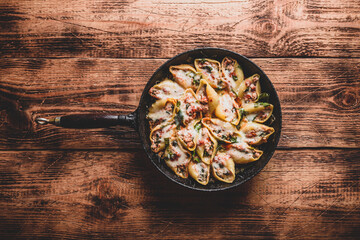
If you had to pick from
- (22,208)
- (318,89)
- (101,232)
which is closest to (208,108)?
(318,89)

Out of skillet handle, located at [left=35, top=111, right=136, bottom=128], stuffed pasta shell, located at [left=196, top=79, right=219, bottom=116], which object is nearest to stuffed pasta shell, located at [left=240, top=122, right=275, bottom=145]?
stuffed pasta shell, located at [left=196, top=79, right=219, bottom=116]

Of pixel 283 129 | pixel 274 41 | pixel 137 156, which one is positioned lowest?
pixel 137 156

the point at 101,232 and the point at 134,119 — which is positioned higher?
the point at 134,119

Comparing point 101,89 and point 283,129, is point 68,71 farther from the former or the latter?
point 283,129

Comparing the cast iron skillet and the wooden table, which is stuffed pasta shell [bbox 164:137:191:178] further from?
the wooden table

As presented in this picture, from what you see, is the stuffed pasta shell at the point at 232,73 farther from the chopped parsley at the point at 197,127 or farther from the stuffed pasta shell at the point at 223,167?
the stuffed pasta shell at the point at 223,167

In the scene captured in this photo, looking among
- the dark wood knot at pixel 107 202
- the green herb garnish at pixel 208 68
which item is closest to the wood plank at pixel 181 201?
the dark wood knot at pixel 107 202

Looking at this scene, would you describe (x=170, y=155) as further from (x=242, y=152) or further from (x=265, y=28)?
(x=265, y=28)
